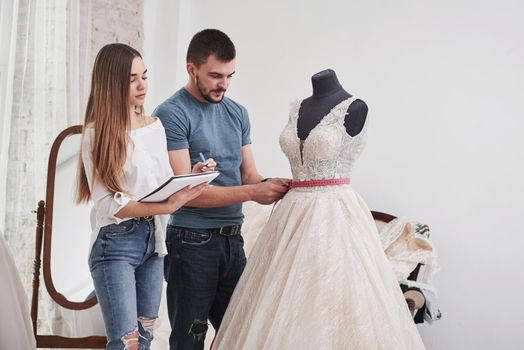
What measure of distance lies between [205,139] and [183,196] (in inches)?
9.5

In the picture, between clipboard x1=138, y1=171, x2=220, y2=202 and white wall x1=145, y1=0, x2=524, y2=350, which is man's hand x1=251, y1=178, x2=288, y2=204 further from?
white wall x1=145, y1=0, x2=524, y2=350

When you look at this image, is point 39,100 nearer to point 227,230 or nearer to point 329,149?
point 227,230

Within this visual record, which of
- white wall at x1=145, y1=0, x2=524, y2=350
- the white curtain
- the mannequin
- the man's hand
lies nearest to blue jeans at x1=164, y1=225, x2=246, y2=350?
the man's hand

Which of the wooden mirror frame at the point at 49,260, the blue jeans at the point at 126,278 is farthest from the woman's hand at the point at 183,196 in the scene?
the wooden mirror frame at the point at 49,260

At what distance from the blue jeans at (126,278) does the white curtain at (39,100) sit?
95cm

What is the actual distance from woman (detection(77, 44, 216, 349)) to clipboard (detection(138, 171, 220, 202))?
3cm

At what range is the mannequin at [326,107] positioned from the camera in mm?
2148

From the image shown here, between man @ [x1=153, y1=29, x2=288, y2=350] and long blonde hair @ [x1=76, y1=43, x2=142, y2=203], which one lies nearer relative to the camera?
long blonde hair @ [x1=76, y1=43, x2=142, y2=203]

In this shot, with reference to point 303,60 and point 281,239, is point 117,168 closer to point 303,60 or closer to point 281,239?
point 281,239

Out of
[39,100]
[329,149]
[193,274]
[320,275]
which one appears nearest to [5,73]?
[39,100]

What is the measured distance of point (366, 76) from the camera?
3.53 m

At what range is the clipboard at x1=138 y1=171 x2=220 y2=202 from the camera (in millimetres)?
1853

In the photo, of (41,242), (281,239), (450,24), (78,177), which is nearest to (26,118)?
(41,242)

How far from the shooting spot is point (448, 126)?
3.35 m
